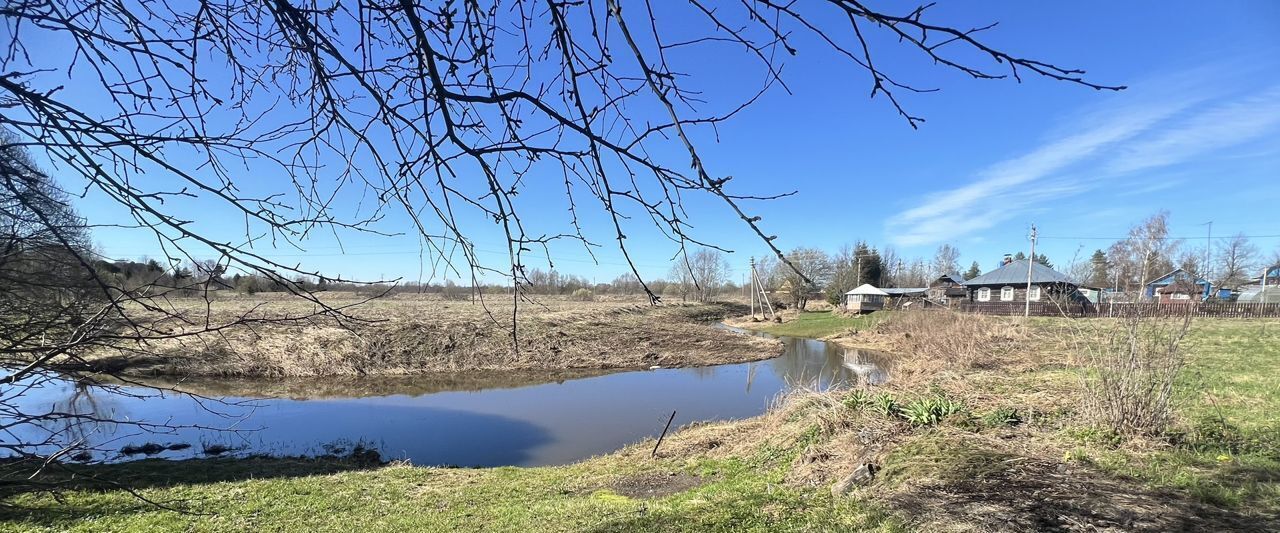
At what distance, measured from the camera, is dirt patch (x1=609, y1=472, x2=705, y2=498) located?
20.8 ft

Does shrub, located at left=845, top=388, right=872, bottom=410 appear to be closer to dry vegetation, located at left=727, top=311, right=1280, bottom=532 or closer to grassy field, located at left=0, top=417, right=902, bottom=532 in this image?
dry vegetation, located at left=727, top=311, right=1280, bottom=532

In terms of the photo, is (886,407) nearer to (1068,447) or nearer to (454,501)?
(1068,447)

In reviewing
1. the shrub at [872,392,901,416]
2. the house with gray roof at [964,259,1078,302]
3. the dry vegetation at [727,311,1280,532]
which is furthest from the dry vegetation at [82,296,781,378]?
the house with gray roof at [964,259,1078,302]

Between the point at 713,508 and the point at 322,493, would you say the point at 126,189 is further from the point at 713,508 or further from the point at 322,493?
the point at 322,493

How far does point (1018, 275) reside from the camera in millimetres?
37625

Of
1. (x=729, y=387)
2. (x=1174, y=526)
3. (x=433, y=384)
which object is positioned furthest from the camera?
(x=433, y=384)

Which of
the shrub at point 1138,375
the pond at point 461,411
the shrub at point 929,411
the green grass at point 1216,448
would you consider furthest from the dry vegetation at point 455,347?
the green grass at point 1216,448

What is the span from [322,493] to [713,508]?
5.33 metres

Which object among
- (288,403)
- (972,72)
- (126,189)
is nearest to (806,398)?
(972,72)

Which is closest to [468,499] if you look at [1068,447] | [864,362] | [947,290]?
[1068,447]

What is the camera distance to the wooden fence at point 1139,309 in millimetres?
5492

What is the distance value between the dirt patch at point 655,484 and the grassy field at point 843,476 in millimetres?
39

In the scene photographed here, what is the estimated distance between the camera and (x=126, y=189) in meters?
1.64

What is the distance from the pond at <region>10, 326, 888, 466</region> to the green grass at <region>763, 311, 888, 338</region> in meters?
11.0
